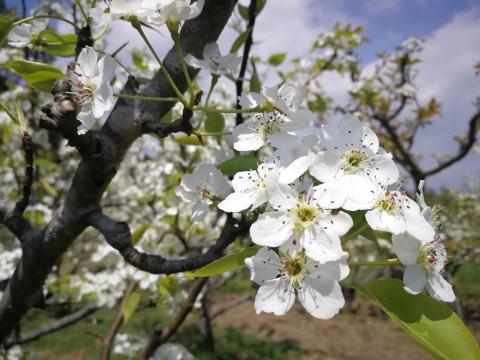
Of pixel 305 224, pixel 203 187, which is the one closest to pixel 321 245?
pixel 305 224

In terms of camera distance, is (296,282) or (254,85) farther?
(254,85)

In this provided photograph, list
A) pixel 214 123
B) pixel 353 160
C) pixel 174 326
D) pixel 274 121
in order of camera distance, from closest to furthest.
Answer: pixel 353 160 < pixel 274 121 < pixel 214 123 < pixel 174 326

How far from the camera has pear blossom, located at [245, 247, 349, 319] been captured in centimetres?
67

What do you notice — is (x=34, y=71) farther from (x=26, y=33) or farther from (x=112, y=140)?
(x=26, y=33)

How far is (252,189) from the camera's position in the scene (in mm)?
780

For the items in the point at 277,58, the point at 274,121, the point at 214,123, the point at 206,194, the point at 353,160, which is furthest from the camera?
the point at 277,58

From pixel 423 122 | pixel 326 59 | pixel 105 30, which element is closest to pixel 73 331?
pixel 326 59

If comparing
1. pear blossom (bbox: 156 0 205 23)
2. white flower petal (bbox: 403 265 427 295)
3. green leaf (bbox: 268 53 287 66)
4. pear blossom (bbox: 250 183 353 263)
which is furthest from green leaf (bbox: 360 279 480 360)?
green leaf (bbox: 268 53 287 66)

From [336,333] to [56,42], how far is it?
7.47 m

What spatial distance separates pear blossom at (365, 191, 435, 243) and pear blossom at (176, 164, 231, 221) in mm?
417

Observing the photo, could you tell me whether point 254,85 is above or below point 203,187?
above

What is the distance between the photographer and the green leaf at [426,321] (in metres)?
0.59

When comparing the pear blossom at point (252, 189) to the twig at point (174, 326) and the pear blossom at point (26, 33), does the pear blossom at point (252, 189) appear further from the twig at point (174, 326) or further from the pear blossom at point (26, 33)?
the twig at point (174, 326)

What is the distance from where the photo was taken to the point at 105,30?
978 millimetres
